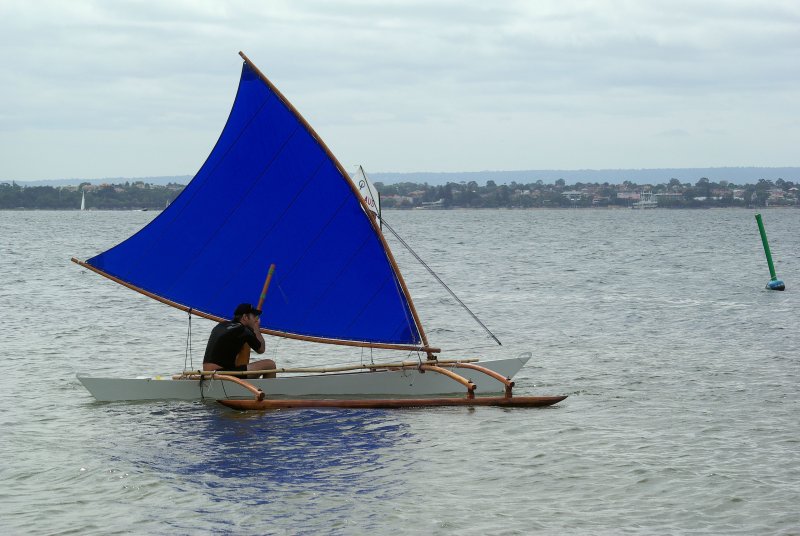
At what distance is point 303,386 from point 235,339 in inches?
66.1

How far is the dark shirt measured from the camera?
2148 centimetres

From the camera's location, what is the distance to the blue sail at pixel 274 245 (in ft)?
72.9

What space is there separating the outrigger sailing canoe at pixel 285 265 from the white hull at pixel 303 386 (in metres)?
0.02

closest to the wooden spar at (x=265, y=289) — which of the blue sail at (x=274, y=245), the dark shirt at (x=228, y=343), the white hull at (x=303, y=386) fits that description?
the blue sail at (x=274, y=245)

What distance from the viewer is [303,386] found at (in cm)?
2238

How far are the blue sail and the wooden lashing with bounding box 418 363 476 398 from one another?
1.63ft

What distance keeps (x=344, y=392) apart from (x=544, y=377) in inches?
244

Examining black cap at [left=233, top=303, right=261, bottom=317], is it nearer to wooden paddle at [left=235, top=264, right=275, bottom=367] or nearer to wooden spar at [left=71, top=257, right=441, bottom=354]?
wooden paddle at [left=235, top=264, right=275, bottom=367]

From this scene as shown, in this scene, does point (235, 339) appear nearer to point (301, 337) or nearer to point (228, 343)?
point (228, 343)

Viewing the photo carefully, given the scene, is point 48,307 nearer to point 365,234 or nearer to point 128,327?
point 128,327

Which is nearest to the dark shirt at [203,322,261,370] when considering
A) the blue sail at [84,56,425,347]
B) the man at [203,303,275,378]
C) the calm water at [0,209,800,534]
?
the man at [203,303,275,378]

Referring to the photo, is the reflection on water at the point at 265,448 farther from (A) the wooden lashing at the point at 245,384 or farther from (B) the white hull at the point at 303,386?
(A) the wooden lashing at the point at 245,384

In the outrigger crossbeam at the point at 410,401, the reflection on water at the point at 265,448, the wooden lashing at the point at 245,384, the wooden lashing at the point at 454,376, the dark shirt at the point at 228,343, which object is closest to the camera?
the reflection on water at the point at 265,448

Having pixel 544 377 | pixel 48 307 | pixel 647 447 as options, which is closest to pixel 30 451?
pixel 647 447
